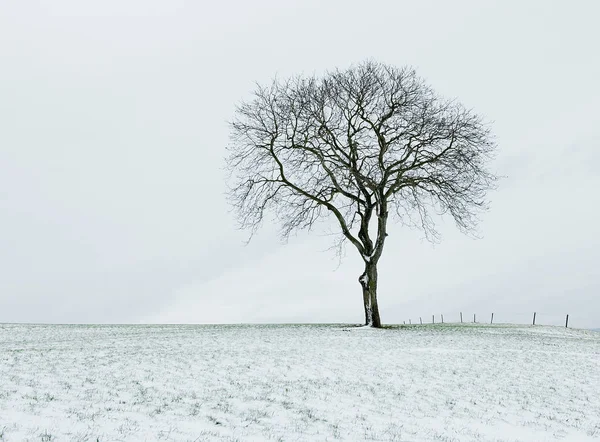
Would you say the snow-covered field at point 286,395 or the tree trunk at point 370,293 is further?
the tree trunk at point 370,293

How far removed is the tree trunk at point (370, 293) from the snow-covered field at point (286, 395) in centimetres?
1364

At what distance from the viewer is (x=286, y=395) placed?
452 inches

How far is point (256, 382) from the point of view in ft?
41.3

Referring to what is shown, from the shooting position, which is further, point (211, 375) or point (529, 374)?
point (529, 374)

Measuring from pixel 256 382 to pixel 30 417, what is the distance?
504 cm

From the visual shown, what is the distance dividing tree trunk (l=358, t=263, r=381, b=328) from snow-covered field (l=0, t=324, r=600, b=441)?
44.7 ft

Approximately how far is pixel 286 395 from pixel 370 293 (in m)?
22.0

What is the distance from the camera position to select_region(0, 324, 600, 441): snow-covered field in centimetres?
890

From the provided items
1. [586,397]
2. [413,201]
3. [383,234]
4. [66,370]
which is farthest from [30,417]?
[413,201]

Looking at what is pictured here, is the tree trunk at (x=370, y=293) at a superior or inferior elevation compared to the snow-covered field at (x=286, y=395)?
superior

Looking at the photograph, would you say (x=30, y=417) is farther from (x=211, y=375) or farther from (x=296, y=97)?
(x=296, y=97)

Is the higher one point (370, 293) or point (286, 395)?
point (370, 293)

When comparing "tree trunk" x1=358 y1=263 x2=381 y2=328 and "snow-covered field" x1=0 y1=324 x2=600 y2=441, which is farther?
"tree trunk" x1=358 y1=263 x2=381 y2=328

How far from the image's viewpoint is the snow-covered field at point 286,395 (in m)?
8.90
